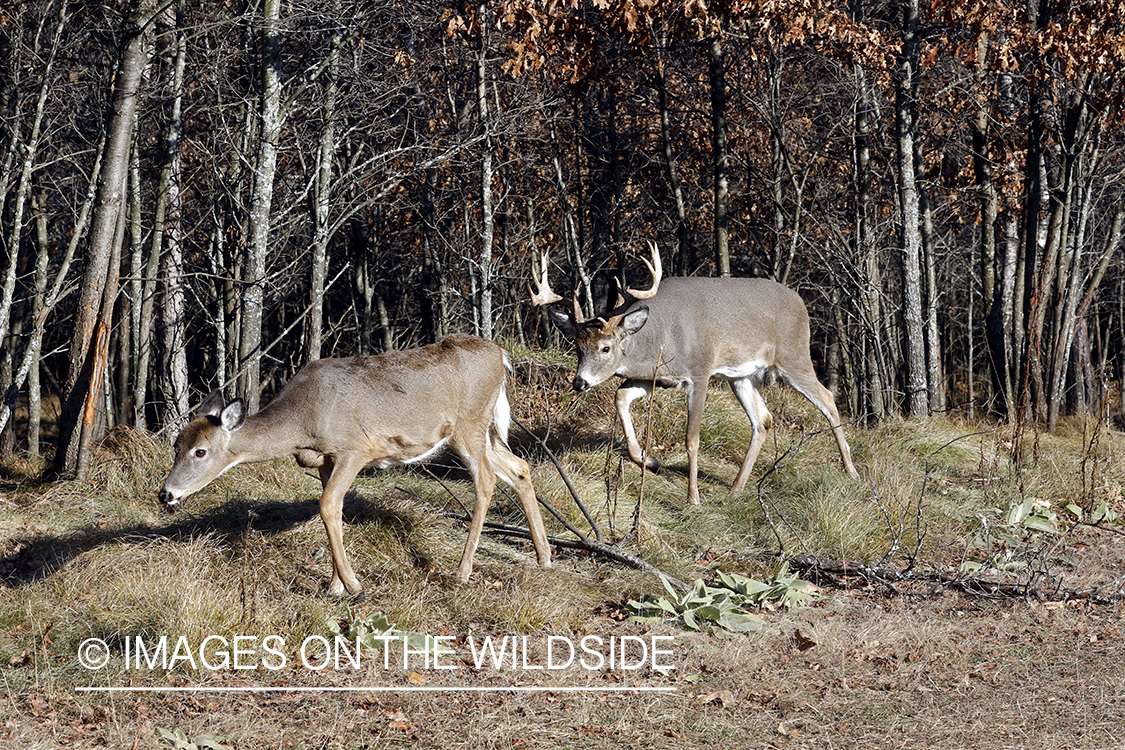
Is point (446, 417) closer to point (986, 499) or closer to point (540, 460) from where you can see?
point (540, 460)

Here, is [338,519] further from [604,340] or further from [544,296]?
[544,296]

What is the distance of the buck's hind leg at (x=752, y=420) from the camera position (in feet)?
32.8

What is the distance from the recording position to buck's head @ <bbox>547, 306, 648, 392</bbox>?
9828 millimetres

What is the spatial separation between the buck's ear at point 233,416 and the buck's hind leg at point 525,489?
5.88ft

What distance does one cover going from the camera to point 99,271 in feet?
29.8

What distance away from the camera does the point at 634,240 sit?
20.5m

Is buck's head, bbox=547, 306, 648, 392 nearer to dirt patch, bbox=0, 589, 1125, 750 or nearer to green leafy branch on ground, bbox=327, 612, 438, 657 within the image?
dirt patch, bbox=0, 589, 1125, 750

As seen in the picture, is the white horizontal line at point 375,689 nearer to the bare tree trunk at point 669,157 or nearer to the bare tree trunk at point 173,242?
the bare tree trunk at point 173,242

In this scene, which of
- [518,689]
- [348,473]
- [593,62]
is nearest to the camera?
[518,689]

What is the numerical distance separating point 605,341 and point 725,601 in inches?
135

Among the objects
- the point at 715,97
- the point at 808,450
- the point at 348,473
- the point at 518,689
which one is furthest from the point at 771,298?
the point at 518,689

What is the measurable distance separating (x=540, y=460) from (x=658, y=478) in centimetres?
106

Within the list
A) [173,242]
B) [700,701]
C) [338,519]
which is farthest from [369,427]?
[173,242]

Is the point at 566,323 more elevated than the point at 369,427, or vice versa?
the point at 566,323
